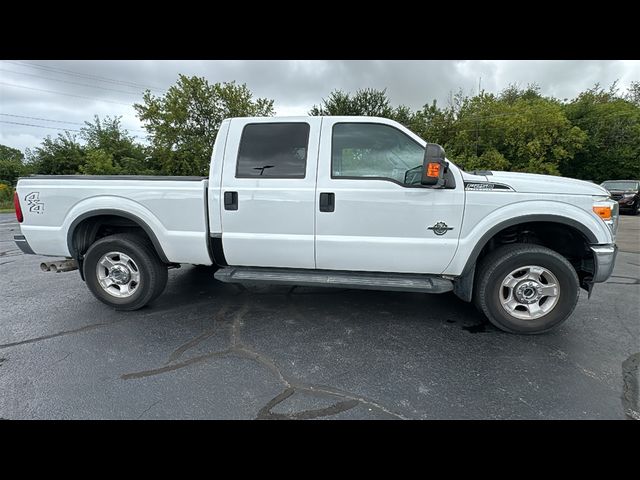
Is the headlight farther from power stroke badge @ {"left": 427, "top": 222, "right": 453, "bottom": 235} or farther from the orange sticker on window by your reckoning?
the orange sticker on window

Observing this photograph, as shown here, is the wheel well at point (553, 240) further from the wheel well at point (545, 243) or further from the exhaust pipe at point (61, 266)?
the exhaust pipe at point (61, 266)

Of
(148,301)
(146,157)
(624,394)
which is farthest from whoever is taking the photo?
(146,157)

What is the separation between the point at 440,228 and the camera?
302cm

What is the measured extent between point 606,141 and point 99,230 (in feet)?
115

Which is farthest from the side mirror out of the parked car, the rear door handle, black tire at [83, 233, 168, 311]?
the parked car

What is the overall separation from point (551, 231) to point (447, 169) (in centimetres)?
150

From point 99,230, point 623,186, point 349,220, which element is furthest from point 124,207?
point 623,186

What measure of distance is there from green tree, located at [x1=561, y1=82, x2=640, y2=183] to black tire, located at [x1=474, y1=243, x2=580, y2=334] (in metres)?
29.0

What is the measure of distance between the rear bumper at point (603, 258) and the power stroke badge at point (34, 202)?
598 cm

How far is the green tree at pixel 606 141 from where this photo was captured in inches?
951

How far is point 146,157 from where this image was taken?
29.6 m

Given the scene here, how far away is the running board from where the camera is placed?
3.04m
